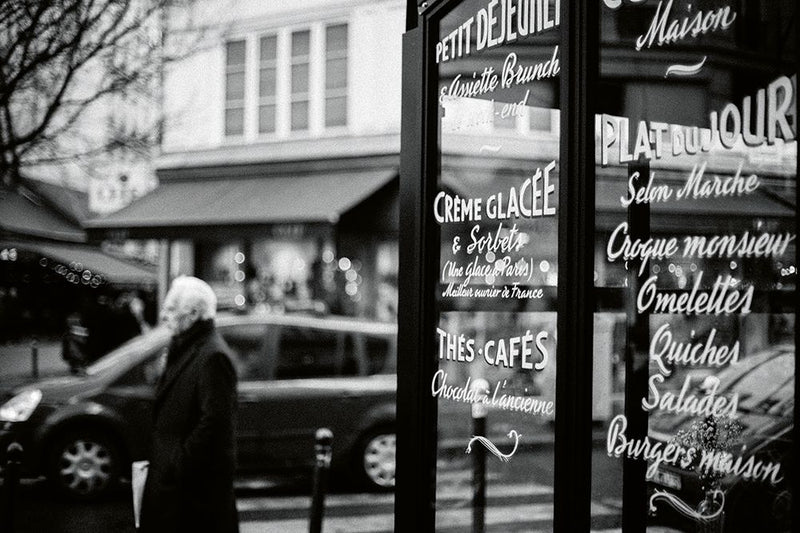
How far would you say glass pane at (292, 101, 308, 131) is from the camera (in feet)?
61.4

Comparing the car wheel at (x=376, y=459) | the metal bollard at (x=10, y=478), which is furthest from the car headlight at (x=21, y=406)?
the car wheel at (x=376, y=459)

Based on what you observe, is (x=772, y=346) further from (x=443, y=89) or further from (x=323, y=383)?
(x=323, y=383)

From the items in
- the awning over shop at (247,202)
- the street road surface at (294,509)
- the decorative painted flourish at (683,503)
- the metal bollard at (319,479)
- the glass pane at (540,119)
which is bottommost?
the street road surface at (294,509)

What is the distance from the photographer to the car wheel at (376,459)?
880 centimetres

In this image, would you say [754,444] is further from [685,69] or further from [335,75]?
[335,75]

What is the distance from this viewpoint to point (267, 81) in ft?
62.6

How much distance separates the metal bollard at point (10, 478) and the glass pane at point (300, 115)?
13823 millimetres

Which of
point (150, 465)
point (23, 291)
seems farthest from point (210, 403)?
point (23, 291)

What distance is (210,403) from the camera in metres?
4.43

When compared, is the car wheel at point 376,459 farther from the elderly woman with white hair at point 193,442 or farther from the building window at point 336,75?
the building window at point 336,75

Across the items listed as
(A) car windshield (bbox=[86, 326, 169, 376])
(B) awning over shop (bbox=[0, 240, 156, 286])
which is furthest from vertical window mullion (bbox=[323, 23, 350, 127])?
(B) awning over shop (bbox=[0, 240, 156, 286])

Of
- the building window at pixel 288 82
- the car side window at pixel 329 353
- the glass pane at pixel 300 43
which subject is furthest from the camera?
the glass pane at pixel 300 43

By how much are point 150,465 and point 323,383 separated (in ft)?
14.1

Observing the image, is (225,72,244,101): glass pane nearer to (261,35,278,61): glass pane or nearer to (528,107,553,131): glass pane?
(261,35,278,61): glass pane
